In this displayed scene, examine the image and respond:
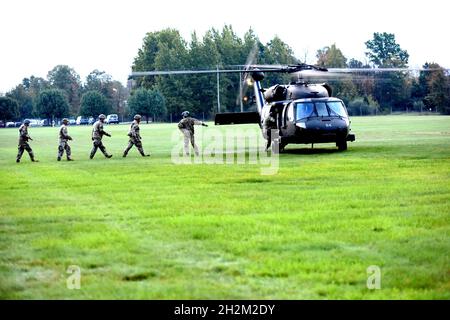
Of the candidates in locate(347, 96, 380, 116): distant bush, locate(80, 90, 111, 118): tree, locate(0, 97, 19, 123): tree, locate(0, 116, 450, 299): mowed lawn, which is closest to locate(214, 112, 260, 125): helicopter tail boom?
locate(0, 116, 450, 299): mowed lawn

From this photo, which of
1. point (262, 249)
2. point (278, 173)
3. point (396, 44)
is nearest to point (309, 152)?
point (278, 173)

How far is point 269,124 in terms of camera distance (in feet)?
94.4

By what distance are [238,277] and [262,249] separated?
4.87 feet

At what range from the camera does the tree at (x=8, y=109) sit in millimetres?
120231

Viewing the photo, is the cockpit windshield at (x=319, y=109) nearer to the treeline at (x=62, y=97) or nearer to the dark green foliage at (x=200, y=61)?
the dark green foliage at (x=200, y=61)

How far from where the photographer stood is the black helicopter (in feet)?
86.2

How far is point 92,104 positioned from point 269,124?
3445 inches

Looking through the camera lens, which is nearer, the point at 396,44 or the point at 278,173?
the point at 278,173

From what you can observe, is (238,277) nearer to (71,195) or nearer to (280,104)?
(71,195)

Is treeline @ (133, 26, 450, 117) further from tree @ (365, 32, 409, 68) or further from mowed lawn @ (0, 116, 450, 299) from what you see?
mowed lawn @ (0, 116, 450, 299)

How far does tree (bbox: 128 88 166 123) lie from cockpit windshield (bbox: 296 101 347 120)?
229 ft

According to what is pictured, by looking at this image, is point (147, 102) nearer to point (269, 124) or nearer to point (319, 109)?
point (269, 124)

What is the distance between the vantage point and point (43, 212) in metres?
13.0

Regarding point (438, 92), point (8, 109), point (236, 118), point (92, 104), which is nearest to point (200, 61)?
point (92, 104)
